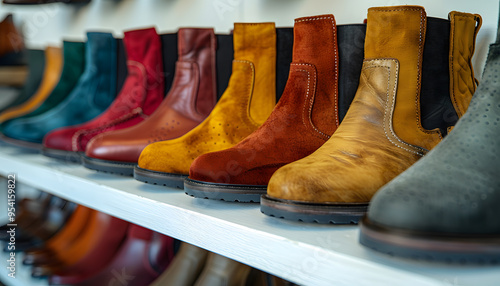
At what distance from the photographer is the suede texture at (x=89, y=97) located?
127 centimetres

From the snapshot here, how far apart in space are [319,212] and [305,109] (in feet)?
0.71

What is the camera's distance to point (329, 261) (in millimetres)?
433

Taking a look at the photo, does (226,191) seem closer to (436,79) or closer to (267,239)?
(267,239)

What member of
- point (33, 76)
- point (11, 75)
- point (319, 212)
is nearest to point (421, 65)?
point (319, 212)

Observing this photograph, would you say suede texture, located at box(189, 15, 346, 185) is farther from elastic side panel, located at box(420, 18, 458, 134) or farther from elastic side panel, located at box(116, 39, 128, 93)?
elastic side panel, located at box(116, 39, 128, 93)

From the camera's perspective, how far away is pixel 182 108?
0.96 metres

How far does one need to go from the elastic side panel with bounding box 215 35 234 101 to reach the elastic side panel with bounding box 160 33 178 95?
6.0 inches

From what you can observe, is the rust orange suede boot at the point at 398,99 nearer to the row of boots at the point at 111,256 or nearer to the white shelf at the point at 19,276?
the row of boots at the point at 111,256

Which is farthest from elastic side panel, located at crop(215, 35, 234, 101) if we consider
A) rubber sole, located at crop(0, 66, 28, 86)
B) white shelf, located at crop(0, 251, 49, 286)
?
rubber sole, located at crop(0, 66, 28, 86)

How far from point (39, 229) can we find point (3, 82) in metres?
0.74

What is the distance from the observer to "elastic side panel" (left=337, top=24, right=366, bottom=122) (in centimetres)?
70

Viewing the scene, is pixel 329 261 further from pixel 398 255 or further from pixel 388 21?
pixel 388 21

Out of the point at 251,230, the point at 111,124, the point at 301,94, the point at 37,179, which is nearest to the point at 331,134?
the point at 301,94

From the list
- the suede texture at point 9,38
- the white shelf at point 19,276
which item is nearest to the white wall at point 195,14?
the suede texture at point 9,38
